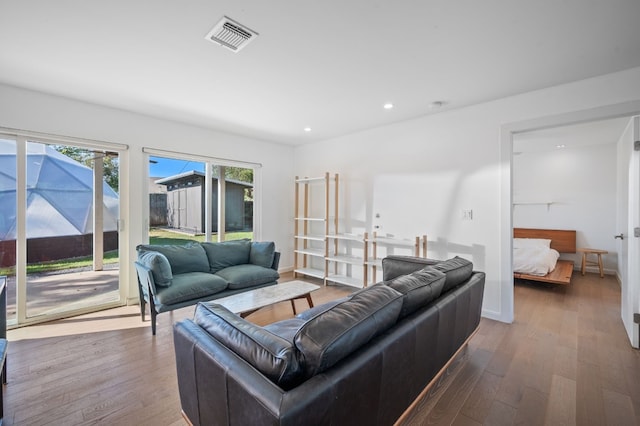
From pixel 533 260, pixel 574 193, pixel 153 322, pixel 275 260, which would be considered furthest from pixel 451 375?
pixel 574 193

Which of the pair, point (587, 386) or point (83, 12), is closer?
point (83, 12)

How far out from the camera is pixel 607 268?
203 inches

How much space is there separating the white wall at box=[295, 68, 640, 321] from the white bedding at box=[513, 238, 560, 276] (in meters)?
1.67

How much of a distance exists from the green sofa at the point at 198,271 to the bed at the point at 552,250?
3.83m

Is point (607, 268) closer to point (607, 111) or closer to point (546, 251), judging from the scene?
point (546, 251)

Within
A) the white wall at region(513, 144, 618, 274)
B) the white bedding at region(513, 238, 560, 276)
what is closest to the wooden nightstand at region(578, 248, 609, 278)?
the white wall at region(513, 144, 618, 274)

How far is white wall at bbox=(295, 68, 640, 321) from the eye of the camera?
2.79 metres

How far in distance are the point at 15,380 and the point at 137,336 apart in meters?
0.82

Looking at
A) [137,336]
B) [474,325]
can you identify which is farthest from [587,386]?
[137,336]

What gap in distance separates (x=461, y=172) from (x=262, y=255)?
8.80 ft

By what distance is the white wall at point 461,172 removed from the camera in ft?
9.14

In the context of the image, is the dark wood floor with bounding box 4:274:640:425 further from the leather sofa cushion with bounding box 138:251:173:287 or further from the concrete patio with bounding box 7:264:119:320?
the leather sofa cushion with bounding box 138:251:173:287

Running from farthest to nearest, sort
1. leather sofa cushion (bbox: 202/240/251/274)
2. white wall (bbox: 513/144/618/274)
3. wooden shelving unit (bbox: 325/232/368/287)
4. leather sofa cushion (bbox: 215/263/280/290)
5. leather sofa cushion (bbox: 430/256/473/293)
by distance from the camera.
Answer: white wall (bbox: 513/144/618/274), wooden shelving unit (bbox: 325/232/368/287), leather sofa cushion (bbox: 202/240/251/274), leather sofa cushion (bbox: 215/263/280/290), leather sofa cushion (bbox: 430/256/473/293)

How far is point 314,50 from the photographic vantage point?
7.16 ft
